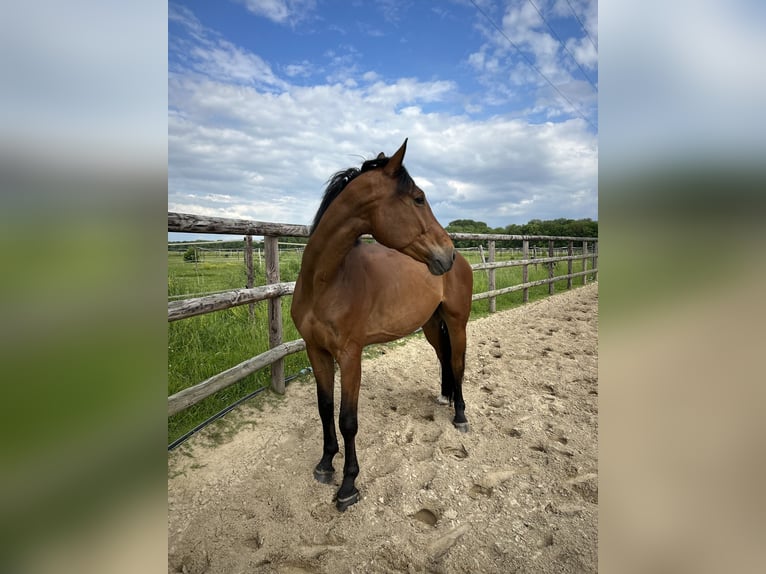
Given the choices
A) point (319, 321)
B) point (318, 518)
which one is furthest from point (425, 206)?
point (318, 518)

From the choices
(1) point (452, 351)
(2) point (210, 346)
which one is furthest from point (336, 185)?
(2) point (210, 346)

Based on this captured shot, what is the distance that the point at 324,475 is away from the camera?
7.48 ft

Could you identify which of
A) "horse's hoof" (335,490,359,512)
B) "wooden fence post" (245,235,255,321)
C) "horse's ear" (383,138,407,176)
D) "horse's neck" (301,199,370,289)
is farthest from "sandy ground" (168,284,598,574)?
"horse's ear" (383,138,407,176)

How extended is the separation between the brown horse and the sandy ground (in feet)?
0.82

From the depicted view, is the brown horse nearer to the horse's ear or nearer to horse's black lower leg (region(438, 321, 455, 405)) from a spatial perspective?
the horse's ear

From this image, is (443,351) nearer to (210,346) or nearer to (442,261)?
(442,261)

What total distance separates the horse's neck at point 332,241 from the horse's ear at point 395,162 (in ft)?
0.80

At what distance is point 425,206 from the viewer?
208 cm

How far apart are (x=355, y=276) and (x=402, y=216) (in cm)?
51
